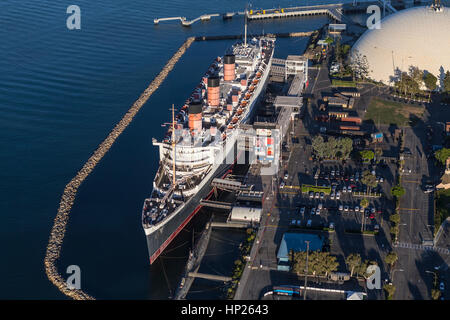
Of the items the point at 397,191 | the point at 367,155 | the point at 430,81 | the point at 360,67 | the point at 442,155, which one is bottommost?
the point at 397,191

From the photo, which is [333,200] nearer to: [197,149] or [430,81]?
[197,149]

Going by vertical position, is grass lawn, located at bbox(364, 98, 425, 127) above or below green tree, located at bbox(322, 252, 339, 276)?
above

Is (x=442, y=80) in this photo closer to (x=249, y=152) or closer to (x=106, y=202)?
(x=249, y=152)


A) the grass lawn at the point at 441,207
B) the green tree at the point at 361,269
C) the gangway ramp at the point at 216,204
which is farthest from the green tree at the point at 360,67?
the green tree at the point at 361,269

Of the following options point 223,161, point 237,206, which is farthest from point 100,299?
point 223,161

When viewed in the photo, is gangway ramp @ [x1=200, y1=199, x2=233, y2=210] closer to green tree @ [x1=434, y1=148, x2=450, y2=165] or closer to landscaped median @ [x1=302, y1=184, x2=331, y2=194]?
landscaped median @ [x1=302, y1=184, x2=331, y2=194]

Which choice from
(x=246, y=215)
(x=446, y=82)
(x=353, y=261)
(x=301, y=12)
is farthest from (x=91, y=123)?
(x=301, y=12)

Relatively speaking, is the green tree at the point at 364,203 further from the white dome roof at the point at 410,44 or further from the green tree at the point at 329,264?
the white dome roof at the point at 410,44

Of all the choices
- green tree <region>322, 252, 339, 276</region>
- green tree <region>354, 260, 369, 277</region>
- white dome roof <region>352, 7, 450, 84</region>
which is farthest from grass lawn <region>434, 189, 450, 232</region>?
white dome roof <region>352, 7, 450, 84</region>
